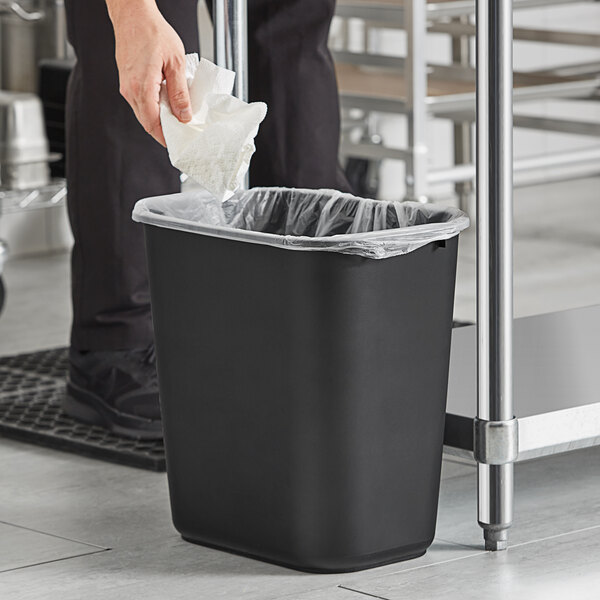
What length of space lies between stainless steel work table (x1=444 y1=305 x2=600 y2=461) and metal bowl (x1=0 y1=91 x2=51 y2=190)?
1260 millimetres

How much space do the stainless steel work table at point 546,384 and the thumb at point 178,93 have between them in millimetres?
397

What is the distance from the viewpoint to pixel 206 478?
144cm

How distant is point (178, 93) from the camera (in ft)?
4.47

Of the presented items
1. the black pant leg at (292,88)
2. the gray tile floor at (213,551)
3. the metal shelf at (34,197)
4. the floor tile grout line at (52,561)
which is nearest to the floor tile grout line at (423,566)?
the gray tile floor at (213,551)

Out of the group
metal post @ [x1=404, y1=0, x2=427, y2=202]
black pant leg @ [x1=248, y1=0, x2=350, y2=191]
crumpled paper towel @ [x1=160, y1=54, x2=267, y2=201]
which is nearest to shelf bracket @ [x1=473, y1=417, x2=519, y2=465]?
crumpled paper towel @ [x1=160, y1=54, x2=267, y2=201]

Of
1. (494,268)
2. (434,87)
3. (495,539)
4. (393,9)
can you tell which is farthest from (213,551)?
(434,87)

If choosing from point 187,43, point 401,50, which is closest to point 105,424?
point 187,43

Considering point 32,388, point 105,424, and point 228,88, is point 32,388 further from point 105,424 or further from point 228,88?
point 228,88

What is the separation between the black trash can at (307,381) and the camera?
132 centimetres

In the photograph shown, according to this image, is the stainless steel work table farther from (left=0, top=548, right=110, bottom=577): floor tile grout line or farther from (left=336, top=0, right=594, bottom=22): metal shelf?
(left=336, top=0, right=594, bottom=22): metal shelf

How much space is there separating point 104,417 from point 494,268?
0.68 metres

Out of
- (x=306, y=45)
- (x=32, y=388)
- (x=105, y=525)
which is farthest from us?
(x=32, y=388)

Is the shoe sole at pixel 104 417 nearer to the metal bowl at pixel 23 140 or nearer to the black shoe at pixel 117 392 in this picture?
the black shoe at pixel 117 392

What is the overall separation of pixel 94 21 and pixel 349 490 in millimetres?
744
